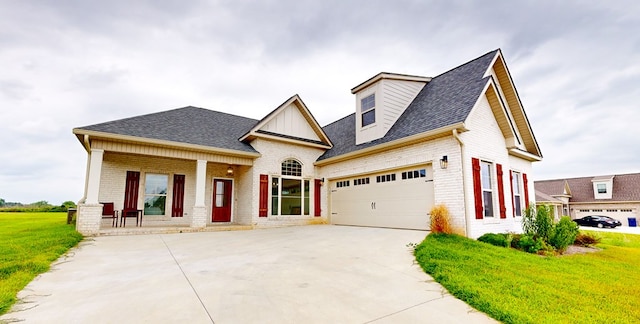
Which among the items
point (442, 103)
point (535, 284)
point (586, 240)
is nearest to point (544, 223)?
point (586, 240)

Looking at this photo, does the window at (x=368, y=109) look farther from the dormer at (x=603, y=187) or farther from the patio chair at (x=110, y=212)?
the dormer at (x=603, y=187)

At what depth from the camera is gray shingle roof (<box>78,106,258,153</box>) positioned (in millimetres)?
9445

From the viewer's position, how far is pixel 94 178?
8.52 metres

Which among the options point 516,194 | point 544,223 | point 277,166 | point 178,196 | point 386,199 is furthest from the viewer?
point 277,166

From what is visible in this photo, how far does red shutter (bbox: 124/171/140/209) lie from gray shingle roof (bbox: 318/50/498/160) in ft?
26.3

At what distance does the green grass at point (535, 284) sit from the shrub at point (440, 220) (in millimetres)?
1361

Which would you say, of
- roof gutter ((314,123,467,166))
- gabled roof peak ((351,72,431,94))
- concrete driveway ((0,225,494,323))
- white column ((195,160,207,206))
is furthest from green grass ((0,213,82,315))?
gabled roof peak ((351,72,431,94))

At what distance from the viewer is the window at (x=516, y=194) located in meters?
10.5

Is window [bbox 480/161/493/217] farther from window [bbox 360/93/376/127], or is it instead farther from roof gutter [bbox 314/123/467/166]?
window [bbox 360/93/376/127]

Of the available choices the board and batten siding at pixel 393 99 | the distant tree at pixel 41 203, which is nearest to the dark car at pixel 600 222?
the board and batten siding at pixel 393 99

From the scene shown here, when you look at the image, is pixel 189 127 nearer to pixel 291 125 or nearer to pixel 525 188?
pixel 291 125

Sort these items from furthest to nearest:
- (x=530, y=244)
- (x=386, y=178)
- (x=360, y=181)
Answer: (x=360, y=181) < (x=386, y=178) < (x=530, y=244)

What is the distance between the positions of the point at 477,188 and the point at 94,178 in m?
11.5

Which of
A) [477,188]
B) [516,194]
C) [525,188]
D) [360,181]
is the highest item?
[360,181]
